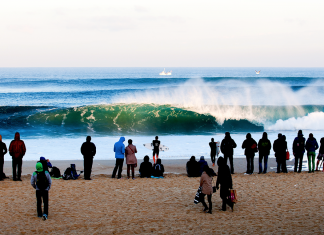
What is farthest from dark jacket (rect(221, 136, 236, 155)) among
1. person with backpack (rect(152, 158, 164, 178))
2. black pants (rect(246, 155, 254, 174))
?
person with backpack (rect(152, 158, 164, 178))

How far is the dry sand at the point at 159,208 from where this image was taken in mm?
5473

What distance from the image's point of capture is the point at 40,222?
5773 millimetres

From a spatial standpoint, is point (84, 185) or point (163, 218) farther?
point (84, 185)

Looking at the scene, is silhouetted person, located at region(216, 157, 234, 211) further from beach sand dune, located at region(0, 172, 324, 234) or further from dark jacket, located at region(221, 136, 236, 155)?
dark jacket, located at region(221, 136, 236, 155)

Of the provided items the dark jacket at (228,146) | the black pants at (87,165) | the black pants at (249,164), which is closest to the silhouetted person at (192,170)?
the dark jacket at (228,146)

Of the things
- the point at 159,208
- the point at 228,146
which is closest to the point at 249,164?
the point at 228,146

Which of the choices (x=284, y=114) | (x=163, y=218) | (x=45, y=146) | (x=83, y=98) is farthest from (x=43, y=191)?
(x=83, y=98)

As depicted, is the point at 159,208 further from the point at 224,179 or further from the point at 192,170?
the point at 192,170

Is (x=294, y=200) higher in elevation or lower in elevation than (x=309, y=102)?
lower

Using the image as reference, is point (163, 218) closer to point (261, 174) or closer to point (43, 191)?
point (43, 191)

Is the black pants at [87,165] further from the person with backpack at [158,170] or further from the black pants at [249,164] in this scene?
the black pants at [249,164]

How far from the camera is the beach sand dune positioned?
215 inches

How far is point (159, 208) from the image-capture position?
21.7ft

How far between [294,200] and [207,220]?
224 cm
